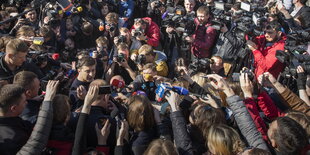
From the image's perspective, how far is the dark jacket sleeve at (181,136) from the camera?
2.50 m

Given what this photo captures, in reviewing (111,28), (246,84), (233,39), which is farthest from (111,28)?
(246,84)

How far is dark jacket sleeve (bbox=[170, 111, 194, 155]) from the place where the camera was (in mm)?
2504

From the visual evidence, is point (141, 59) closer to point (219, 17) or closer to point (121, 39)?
point (121, 39)

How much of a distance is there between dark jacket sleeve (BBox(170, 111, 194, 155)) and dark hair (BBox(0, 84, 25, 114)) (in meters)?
1.27

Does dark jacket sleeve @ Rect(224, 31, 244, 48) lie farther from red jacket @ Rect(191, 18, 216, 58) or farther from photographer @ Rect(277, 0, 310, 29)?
photographer @ Rect(277, 0, 310, 29)

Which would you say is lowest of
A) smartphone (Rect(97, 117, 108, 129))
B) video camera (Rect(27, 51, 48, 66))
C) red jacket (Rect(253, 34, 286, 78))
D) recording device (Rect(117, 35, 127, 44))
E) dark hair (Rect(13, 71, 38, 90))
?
red jacket (Rect(253, 34, 286, 78))

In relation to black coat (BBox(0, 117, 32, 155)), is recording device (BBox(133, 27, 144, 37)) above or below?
below

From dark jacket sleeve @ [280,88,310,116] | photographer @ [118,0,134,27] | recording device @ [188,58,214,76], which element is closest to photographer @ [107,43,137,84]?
recording device @ [188,58,214,76]

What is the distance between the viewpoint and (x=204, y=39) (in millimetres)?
5348

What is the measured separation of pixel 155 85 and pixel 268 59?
1.91 metres

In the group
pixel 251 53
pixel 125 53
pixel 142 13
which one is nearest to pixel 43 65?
pixel 125 53

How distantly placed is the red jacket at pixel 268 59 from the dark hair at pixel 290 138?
7.93ft

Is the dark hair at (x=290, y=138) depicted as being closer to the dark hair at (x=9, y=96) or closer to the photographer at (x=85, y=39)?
the dark hair at (x=9, y=96)

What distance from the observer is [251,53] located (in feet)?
16.9
